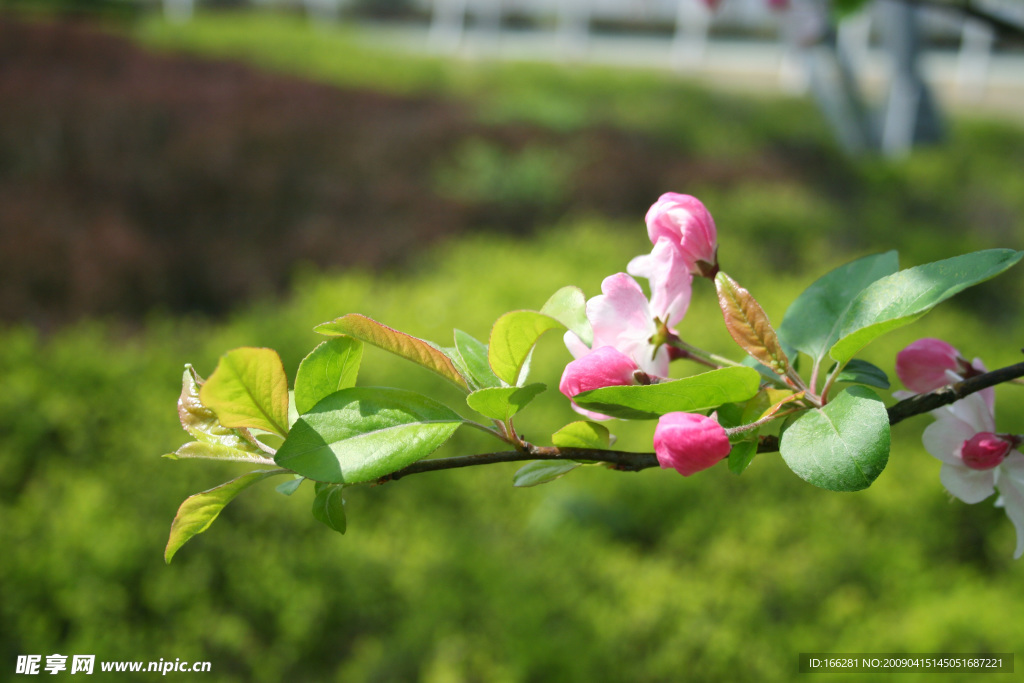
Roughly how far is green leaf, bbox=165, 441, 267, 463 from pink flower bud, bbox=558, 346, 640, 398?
0.12m

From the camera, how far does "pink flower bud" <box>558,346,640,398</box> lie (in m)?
0.28

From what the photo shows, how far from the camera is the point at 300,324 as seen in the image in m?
2.20

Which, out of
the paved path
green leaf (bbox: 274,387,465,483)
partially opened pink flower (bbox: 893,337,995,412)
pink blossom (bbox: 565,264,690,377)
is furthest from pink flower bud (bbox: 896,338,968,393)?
the paved path

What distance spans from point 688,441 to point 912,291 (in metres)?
A: 0.09

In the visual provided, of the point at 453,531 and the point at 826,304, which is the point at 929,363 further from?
the point at 453,531

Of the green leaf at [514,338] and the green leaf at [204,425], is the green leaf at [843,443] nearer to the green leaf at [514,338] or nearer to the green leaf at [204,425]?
the green leaf at [514,338]

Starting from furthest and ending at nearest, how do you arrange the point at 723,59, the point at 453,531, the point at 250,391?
the point at 723,59 < the point at 453,531 < the point at 250,391

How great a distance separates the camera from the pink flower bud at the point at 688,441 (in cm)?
25

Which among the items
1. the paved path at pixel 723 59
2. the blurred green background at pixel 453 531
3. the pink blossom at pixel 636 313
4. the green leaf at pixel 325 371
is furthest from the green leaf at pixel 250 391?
the paved path at pixel 723 59

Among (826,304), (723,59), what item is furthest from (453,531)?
(723,59)

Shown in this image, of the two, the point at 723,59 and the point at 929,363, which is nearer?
the point at 929,363

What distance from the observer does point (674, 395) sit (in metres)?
0.25

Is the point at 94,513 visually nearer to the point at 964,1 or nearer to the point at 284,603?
the point at 284,603

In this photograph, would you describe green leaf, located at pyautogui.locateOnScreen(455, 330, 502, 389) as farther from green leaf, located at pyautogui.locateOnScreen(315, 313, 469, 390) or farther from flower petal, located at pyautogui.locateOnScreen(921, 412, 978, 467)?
flower petal, located at pyautogui.locateOnScreen(921, 412, 978, 467)
